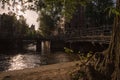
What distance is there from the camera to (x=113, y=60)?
28.5 ft

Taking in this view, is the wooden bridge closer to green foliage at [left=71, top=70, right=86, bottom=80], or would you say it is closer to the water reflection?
the water reflection

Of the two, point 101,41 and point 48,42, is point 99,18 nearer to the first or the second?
point 48,42

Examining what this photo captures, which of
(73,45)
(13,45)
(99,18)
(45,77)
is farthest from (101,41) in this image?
(13,45)

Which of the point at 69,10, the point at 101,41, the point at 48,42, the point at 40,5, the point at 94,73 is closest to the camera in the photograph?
the point at 69,10

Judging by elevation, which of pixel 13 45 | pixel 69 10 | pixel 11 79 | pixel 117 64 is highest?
pixel 69 10

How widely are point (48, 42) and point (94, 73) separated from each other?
177 feet

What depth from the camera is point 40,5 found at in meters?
9.24

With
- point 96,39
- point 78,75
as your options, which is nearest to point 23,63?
point 96,39

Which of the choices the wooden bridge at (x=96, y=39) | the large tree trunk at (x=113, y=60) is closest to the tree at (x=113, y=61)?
the large tree trunk at (x=113, y=60)

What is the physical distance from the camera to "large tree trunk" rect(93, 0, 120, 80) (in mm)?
8453

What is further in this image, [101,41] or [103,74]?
[101,41]

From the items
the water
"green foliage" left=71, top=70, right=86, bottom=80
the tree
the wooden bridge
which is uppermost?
the tree

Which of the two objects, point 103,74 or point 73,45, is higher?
point 103,74

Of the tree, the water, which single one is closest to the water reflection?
the water
